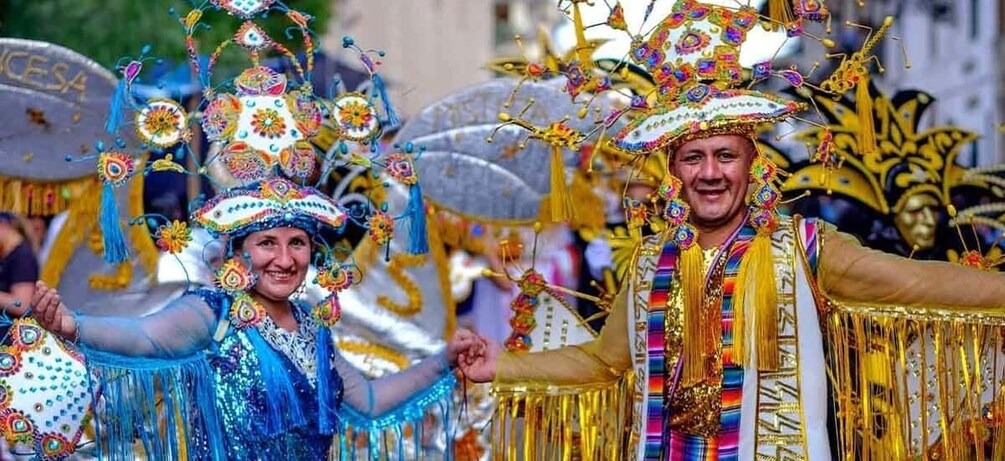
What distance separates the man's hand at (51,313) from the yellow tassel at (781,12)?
1991mm

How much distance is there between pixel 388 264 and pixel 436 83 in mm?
28360

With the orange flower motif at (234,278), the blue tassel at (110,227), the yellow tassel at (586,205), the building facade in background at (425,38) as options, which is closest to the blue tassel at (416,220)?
the orange flower motif at (234,278)

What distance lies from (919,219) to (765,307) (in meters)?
2.00

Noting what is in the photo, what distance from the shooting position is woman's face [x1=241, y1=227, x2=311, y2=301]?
4.12m

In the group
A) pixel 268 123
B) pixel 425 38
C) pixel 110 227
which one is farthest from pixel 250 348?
pixel 425 38

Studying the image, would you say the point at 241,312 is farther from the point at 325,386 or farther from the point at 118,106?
the point at 118,106

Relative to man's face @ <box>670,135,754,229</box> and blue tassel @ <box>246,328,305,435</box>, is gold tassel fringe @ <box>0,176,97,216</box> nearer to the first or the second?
blue tassel @ <box>246,328,305,435</box>

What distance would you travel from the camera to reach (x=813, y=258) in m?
3.99

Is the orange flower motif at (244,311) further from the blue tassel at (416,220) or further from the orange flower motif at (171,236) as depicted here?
the blue tassel at (416,220)

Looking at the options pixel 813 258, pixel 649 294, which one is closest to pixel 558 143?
pixel 649 294

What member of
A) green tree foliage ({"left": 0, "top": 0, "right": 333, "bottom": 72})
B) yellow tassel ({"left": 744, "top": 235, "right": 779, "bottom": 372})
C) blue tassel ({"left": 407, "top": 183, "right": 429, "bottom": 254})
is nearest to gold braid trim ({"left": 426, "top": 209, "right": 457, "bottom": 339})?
blue tassel ({"left": 407, "top": 183, "right": 429, "bottom": 254})

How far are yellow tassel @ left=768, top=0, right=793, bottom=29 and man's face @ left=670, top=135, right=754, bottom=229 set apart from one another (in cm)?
39

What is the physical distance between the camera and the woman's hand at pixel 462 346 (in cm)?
443

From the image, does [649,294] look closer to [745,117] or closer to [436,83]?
[745,117]
